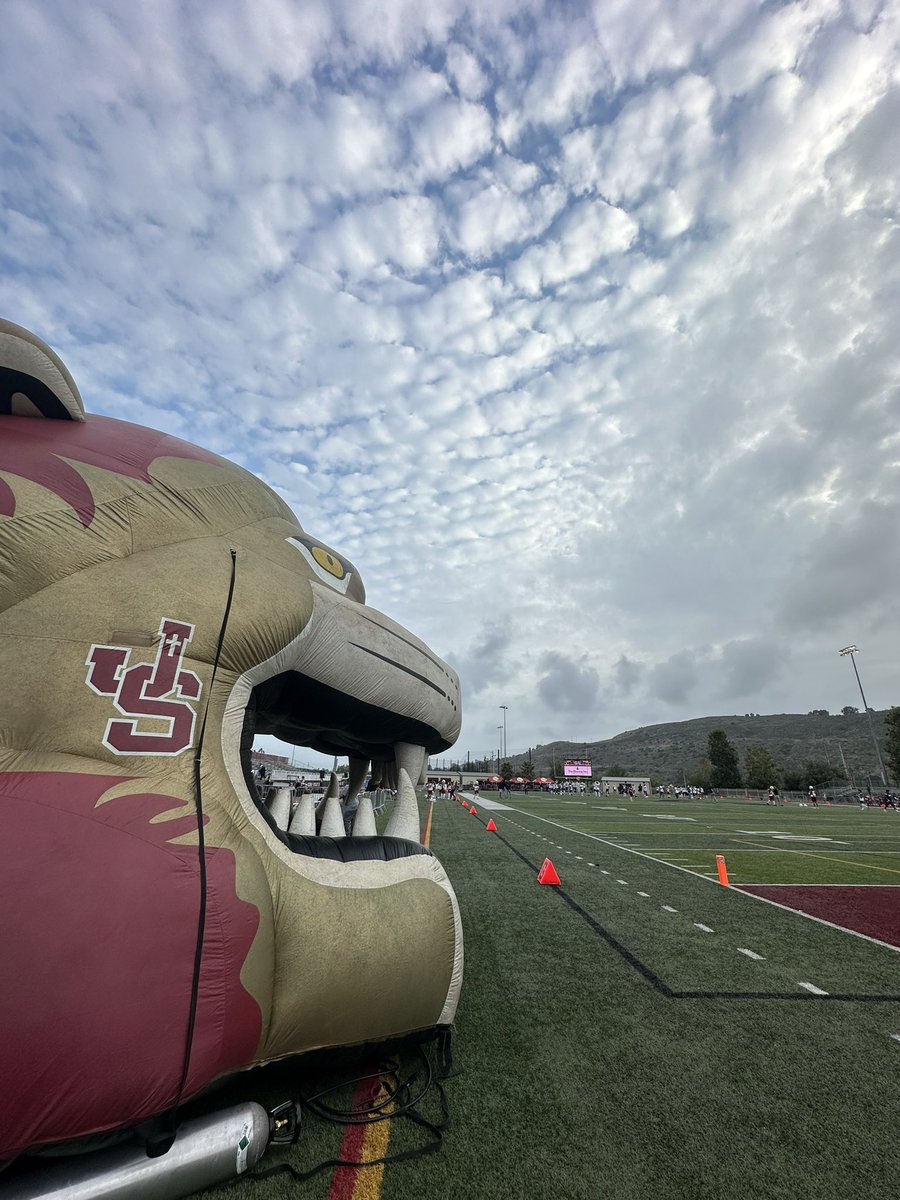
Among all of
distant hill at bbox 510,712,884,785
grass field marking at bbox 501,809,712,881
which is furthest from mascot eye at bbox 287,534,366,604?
distant hill at bbox 510,712,884,785

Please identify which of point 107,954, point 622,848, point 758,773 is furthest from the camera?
point 758,773

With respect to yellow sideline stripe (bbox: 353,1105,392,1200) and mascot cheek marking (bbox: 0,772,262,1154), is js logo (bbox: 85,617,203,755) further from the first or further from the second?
yellow sideline stripe (bbox: 353,1105,392,1200)

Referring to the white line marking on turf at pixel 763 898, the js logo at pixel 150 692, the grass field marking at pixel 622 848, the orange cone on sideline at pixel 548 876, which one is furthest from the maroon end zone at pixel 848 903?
the js logo at pixel 150 692

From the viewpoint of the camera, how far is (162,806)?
2.03 m

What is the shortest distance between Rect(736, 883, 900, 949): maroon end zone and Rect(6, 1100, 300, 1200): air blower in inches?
226

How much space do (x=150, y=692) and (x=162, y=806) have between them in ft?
1.48

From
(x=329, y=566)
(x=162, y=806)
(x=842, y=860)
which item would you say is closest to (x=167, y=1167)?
(x=162, y=806)

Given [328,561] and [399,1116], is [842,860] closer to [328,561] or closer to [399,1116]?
[399,1116]

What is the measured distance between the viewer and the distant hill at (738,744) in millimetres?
100125

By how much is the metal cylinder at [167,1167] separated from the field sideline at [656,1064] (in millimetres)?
139

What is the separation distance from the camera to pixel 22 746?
2.02 m

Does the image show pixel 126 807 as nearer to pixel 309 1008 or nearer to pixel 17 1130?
pixel 17 1130

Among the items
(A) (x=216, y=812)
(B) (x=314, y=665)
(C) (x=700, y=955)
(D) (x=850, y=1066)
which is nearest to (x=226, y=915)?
(A) (x=216, y=812)

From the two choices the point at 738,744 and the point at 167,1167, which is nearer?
the point at 167,1167
